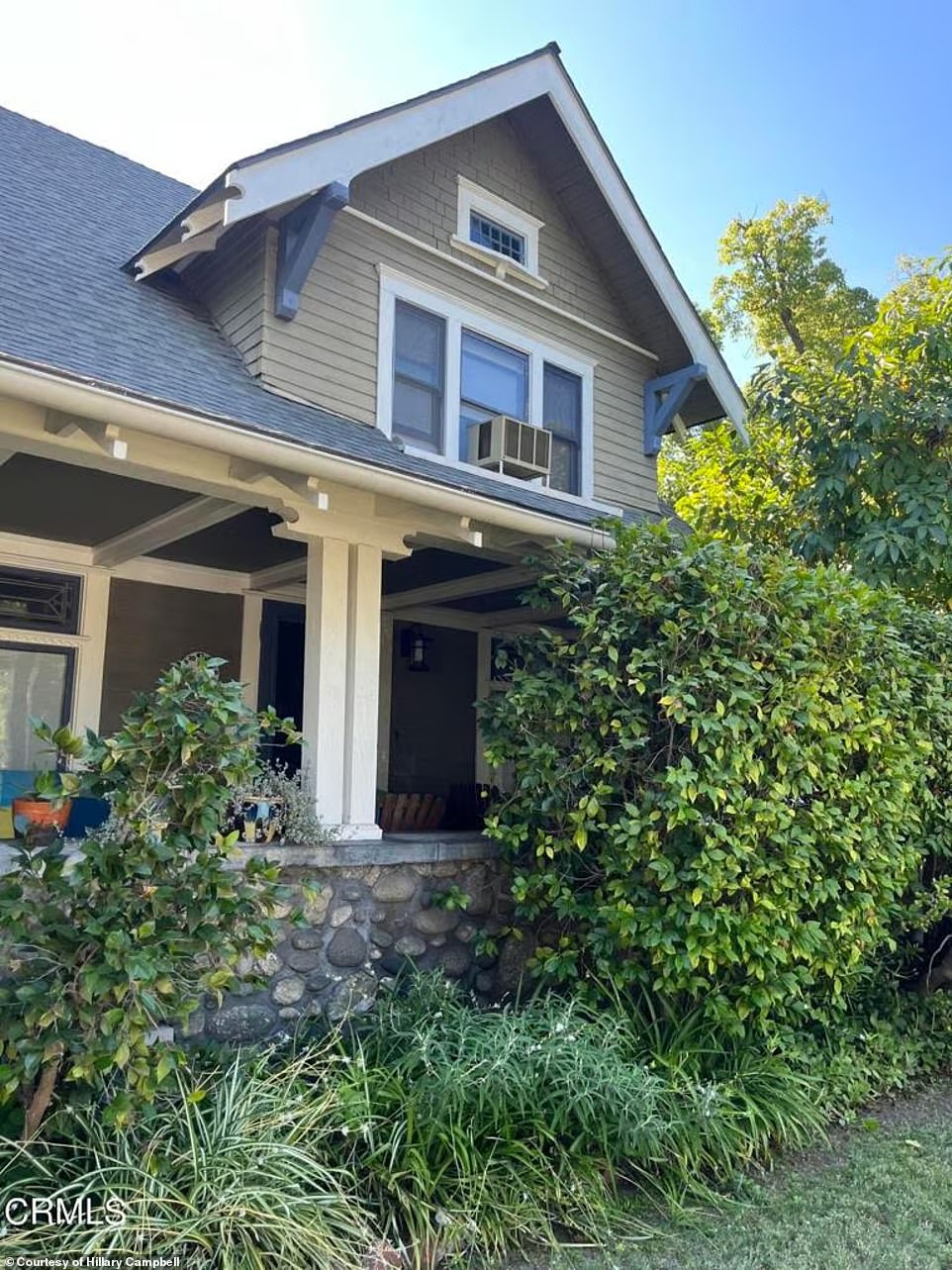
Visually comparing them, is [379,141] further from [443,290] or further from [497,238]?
[497,238]

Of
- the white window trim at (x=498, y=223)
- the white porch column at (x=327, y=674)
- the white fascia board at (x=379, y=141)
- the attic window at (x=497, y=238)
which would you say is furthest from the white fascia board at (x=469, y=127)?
the white porch column at (x=327, y=674)

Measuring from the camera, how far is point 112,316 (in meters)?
5.44

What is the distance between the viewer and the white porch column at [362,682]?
5.14m

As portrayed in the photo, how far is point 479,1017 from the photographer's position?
14.5 feet

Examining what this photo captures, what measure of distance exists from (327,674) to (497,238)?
4.50m

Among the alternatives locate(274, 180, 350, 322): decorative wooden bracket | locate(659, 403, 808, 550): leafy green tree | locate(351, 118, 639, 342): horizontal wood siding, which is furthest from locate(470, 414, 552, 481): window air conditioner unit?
locate(659, 403, 808, 550): leafy green tree

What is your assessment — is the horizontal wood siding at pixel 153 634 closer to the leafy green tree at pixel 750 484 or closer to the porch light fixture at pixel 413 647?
the porch light fixture at pixel 413 647

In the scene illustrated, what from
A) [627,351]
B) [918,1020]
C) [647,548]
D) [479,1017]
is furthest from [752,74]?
[479,1017]

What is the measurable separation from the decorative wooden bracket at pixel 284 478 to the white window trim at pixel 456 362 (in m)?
1.74

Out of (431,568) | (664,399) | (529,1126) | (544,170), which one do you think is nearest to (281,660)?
(431,568)

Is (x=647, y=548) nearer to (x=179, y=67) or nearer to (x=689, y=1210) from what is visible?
(x=689, y=1210)

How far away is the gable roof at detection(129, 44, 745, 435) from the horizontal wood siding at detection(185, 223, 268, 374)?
196 mm

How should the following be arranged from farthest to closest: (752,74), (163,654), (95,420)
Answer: (752,74) → (163,654) → (95,420)

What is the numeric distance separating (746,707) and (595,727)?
81cm
